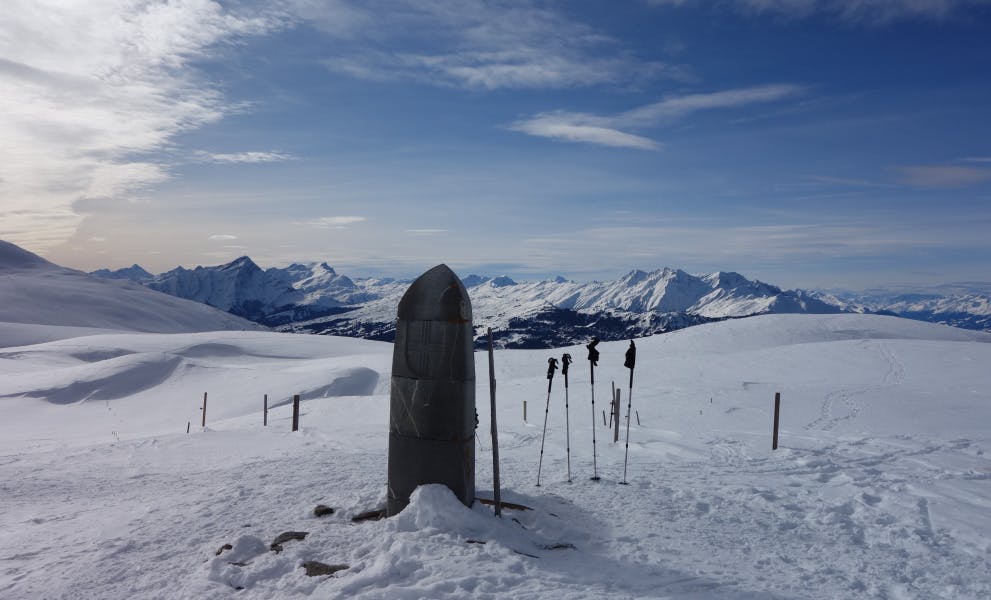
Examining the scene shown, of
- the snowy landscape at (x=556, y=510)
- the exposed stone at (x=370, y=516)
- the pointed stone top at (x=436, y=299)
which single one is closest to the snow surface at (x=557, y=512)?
the snowy landscape at (x=556, y=510)

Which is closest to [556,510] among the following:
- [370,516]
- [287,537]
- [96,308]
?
[370,516]

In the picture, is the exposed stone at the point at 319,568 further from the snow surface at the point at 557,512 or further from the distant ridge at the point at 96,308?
the distant ridge at the point at 96,308

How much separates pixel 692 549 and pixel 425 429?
4609 mm

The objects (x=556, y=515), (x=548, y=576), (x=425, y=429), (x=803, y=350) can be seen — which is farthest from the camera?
(x=803, y=350)

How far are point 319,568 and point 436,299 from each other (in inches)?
169

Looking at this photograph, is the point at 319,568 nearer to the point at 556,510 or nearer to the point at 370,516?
the point at 370,516

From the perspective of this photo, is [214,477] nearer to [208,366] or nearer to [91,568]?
[91,568]

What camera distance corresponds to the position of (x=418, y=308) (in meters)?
9.36

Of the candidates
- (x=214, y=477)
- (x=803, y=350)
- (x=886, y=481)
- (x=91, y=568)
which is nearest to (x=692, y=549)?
(x=886, y=481)

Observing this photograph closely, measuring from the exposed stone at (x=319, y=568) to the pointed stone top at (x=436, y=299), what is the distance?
385cm

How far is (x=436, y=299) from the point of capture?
30.6 feet

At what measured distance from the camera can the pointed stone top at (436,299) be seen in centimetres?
925

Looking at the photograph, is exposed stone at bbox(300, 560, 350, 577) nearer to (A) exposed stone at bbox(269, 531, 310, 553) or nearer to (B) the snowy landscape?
(B) the snowy landscape

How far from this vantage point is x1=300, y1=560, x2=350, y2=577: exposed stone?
705cm
